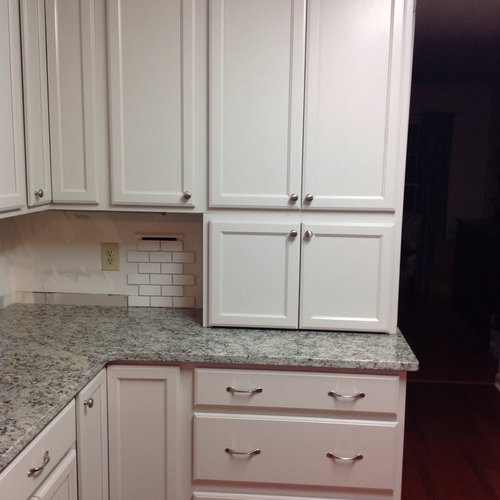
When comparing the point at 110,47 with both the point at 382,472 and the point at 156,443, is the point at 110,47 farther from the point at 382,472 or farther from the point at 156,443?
the point at 382,472

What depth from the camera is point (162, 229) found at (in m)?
2.37

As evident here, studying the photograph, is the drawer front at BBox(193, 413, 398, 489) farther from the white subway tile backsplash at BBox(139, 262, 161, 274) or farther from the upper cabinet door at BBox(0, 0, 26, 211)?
the upper cabinet door at BBox(0, 0, 26, 211)

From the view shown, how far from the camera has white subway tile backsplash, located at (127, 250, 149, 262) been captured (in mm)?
2383

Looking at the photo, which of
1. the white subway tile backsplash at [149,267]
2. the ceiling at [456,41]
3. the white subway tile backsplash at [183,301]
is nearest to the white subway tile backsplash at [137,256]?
the white subway tile backsplash at [149,267]

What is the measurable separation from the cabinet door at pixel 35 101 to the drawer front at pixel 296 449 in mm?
1036

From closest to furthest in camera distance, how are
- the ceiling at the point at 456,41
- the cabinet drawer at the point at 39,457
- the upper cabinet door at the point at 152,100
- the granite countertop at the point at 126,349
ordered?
the cabinet drawer at the point at 39,457 < the granite countertop at the point at 126,349 < the upper cabinet door at the point at 152,100 < the ceiling at the point at 456,41

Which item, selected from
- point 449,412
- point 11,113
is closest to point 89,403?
point 11,113

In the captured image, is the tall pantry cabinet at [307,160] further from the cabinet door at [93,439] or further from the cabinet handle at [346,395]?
the cabinet door at [93,439]

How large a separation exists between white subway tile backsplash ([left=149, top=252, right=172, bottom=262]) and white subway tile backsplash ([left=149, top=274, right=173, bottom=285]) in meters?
0.07

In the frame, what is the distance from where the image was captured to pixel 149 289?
2395mm

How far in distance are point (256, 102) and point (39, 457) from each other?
4.40 ft

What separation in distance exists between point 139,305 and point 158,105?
913 millimetres

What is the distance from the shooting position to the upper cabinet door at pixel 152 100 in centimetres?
193

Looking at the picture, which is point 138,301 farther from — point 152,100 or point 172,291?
point 152,100
